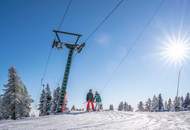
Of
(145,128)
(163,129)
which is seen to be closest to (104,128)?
(145,128)

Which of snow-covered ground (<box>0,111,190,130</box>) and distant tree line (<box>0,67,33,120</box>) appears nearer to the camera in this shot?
snow-covered ground (<box>0,111,190,130</box>)

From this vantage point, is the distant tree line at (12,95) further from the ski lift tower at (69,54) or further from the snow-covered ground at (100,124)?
the snow-covered ground at (100,124)

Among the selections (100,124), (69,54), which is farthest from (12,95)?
(100,124)

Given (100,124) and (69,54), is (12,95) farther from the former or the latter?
(100,124)

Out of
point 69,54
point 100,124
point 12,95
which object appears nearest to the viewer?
point 100,124

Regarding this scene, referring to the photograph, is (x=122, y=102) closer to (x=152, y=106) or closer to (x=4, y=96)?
(x=152, y=106)

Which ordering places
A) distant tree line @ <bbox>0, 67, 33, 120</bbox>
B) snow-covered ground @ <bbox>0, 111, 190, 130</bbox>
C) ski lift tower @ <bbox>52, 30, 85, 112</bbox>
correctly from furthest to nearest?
distant tree line @ <bbox>0, 67, 33, 120</bbox>, ski lift tower @ <bbox>52, 30, 85, 112</bbox>, snow-covered ground @ <bbox>0, 111, 190, 130</bbox>

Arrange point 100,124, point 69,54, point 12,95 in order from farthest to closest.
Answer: point 12,95
point 69,54
point 100,124

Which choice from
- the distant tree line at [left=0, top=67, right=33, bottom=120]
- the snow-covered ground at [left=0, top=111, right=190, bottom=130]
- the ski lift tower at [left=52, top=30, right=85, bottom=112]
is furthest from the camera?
the distant tree line at [left=0, top=67, right=33, bottom=120]

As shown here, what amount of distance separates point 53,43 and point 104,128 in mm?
17367

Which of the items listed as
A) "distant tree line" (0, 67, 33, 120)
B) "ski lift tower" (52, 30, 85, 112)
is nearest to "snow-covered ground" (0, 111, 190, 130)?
"ski lift tower" (52, 30, 85, 112)

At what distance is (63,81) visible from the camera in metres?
25.1

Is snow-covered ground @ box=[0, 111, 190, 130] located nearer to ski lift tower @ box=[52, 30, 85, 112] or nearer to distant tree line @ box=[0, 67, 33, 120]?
ski lift tower @ box=[52, 30, 85, 112]

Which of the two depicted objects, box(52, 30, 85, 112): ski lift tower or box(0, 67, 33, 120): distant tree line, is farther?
box(0, 67, 33, 120): distant tree line
